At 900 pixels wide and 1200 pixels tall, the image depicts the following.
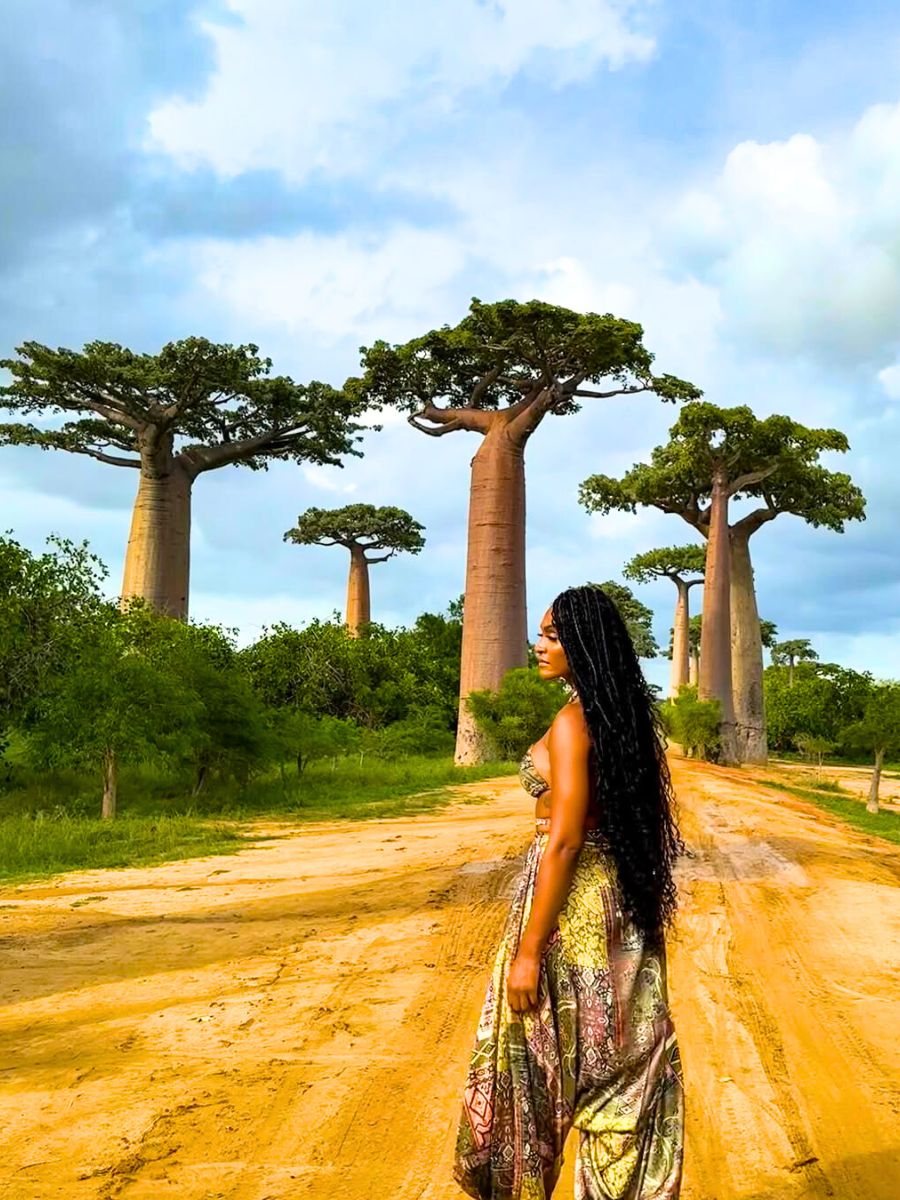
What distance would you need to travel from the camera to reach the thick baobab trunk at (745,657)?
25719 mm

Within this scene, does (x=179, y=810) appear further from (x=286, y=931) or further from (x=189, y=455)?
(x=189, y=455)

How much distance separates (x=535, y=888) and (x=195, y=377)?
70.3 feet

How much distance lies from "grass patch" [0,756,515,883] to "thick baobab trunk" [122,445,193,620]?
7.90 m

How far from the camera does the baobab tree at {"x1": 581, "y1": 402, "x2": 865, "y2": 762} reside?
2306cm

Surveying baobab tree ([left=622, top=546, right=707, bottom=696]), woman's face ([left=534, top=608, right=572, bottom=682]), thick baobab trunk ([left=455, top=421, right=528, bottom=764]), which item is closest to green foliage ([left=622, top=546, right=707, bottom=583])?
baobab tree ([left=622, top=546, right=707, bottom=696])

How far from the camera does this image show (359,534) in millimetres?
33562

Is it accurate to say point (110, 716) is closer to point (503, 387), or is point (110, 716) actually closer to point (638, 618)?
→ point (503, 387)

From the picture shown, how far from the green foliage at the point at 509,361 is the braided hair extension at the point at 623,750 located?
1682 centimetres

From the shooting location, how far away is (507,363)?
20.2 metres

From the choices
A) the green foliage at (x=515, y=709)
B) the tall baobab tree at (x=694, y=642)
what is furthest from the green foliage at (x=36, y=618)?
the tall baobab tree at (x=694, y=642)

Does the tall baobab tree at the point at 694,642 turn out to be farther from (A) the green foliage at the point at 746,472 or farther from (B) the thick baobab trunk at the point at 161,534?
(B) the thick baobab trunk at the point at 161,534

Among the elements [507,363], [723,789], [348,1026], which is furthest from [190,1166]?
[507,363]

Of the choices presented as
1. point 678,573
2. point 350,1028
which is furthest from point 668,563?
point 350,1028

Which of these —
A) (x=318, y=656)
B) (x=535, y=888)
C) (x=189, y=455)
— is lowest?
(x=535, y=888)
